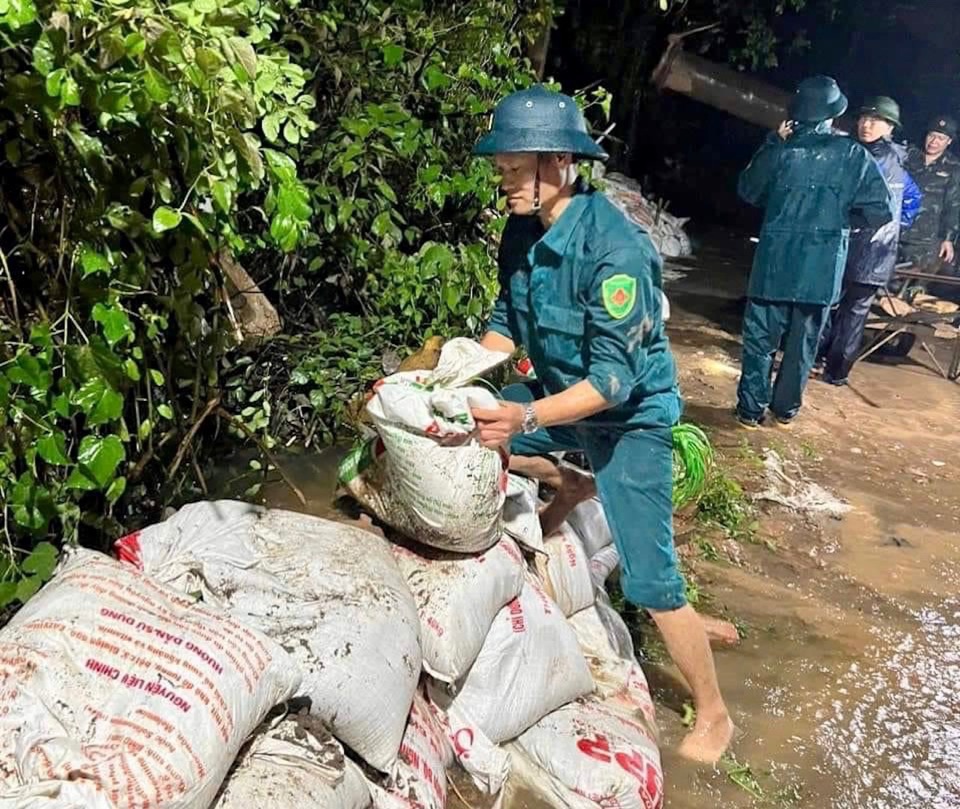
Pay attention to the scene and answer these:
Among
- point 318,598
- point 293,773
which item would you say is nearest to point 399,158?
point 318,598

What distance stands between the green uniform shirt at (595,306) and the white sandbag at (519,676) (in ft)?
1.77

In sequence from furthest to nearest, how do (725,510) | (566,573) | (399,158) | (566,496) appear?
1. (399,158)
2. (725,510)
3. (566,496)
4. (566,573)

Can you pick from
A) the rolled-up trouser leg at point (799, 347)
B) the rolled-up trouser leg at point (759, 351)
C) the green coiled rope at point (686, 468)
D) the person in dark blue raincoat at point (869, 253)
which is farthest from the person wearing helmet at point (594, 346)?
the person in dark blue raincoat at point (869, 253)

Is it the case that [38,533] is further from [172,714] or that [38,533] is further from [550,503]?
[550,503]

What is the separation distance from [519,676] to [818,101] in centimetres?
365

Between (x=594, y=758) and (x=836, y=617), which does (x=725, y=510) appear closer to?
(x=836, y=617)

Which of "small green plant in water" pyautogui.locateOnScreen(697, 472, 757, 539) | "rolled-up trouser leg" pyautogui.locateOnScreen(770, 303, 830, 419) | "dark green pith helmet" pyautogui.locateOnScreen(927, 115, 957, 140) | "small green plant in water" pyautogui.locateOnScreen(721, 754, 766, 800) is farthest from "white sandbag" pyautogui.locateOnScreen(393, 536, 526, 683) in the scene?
"dark green pith helmet" pyautogui.locateOnScreen(927, 115, 957, 140)

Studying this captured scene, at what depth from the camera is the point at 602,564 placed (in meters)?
2.88

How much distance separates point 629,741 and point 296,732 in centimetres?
91

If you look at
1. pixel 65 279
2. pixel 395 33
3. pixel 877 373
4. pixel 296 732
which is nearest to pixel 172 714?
pixel 296 732

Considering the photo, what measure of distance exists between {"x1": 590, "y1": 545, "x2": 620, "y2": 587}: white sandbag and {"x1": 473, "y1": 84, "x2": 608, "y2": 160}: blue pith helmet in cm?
128

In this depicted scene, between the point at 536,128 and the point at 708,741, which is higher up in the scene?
the point at 536,128

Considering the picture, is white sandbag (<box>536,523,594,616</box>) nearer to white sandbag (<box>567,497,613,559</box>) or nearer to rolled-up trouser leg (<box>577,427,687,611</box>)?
white sandbag (<box>567,497,613,559</box>)

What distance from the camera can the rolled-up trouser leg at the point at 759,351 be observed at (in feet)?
16.2
